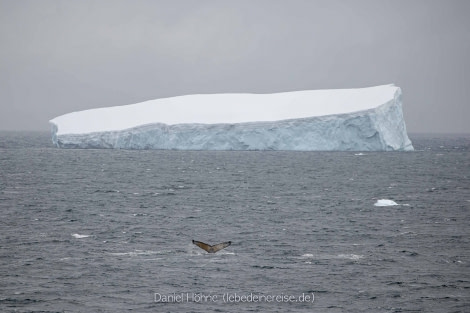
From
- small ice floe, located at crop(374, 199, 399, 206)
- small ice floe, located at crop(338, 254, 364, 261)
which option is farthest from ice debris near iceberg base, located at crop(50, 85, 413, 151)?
small ice floe, located at crop(338, 254, 364, 261)

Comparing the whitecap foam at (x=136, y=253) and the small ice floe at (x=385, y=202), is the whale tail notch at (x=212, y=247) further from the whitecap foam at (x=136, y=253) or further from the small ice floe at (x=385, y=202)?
the small ice floe at (x=385, y=202)

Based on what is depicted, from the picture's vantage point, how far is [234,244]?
2316 centimetres

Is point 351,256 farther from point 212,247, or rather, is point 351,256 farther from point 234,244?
point 212,247

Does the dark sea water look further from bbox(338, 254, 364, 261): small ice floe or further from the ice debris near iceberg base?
the ice debris near iceberg base

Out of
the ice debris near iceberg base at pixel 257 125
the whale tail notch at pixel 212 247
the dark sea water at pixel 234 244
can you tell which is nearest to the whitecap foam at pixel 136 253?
the dark sea water at pixel 234 244

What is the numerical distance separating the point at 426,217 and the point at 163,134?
39063 millimetres

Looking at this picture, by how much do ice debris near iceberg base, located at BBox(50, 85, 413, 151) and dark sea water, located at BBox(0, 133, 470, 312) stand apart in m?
15.4

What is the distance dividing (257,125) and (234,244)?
129 feet

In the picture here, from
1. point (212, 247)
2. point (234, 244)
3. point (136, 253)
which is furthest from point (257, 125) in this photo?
point (136, 253)

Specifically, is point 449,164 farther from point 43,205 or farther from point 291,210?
point 43,205

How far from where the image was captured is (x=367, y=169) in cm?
5362

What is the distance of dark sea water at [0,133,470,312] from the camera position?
16859 mm

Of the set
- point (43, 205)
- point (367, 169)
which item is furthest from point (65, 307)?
point (367, 169)

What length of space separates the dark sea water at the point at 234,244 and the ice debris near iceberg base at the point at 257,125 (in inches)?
607
